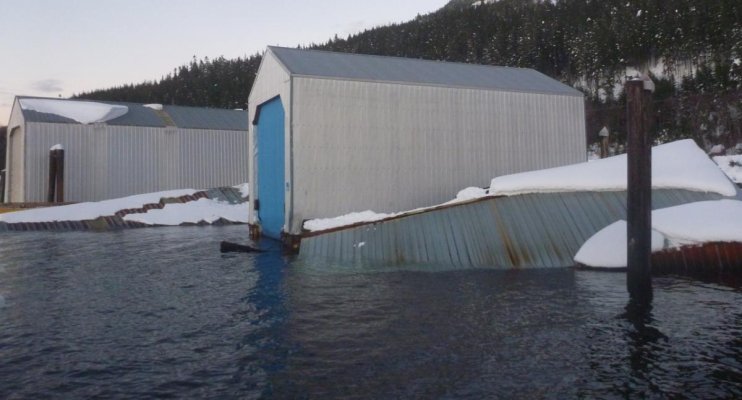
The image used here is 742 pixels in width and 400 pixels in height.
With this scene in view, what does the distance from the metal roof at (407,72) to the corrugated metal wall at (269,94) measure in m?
0.42

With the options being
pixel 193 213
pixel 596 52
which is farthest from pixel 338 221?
pixel 596 52

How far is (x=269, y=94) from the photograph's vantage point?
19.4 metres

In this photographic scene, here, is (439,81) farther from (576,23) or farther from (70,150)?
(576,23)

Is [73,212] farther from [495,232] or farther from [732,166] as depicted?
[732,166]

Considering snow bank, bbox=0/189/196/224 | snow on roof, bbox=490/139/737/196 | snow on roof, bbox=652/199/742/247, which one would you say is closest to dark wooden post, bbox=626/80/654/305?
snow on roof, bbox=652/199/742/247

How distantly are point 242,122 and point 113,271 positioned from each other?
27.9 meters

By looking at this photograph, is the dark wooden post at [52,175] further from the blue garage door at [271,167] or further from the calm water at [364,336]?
the calm water at [364,336]

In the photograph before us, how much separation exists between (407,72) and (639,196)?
11.0 meters

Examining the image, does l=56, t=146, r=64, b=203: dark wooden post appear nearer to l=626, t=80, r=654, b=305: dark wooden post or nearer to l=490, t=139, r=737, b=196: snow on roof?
l=490, t=139, r=737, b=196: snow on roof

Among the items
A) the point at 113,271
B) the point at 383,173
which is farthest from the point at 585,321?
the point at 113,271

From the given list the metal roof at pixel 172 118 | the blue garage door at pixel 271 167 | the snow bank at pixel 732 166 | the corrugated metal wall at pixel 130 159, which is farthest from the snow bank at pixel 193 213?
the snow bank at pixel 732 166

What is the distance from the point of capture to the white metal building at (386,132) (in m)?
17.0

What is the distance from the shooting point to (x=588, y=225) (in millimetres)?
14359

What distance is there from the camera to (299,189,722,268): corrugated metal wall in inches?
548
